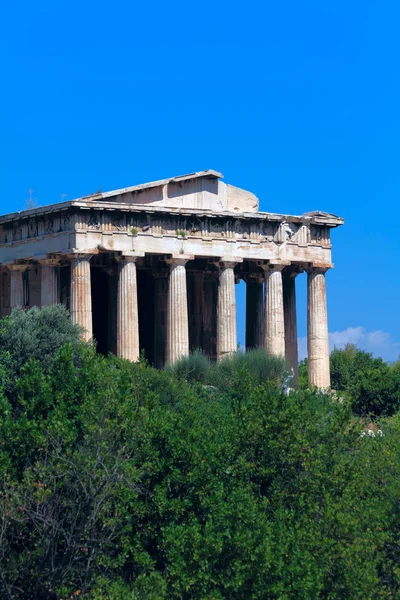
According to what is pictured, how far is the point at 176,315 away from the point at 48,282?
3.93 meters

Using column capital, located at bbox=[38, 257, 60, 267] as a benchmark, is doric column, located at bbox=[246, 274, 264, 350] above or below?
below

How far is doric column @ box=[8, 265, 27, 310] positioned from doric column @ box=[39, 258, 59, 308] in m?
1.42

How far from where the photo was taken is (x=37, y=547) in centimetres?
2047

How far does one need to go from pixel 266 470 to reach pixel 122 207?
1511 centimetres

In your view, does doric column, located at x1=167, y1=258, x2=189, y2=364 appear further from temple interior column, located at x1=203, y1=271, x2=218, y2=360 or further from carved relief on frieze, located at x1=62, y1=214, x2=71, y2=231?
temple interior column, located at x1=203, y1=271, x2=218, y2=360

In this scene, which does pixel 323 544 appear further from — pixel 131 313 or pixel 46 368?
pixel 131 313

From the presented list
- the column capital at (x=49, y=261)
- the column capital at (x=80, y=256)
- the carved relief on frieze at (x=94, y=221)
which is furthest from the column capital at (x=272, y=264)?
the column capital at (x=49, y=261)

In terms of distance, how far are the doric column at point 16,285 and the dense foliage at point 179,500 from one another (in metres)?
13.9

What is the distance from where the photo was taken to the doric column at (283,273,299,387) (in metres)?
41.9

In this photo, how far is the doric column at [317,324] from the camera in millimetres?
40688

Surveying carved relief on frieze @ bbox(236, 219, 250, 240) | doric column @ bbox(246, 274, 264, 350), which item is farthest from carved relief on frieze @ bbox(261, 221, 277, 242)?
doric column @ bbox(246, 274, 264, 350)

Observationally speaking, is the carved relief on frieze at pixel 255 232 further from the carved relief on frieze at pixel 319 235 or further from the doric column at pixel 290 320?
the doric column at pixel 290 320

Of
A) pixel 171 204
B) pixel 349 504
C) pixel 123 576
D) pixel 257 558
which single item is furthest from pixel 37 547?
pixel 171 204

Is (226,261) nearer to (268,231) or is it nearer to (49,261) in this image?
(268,231)
